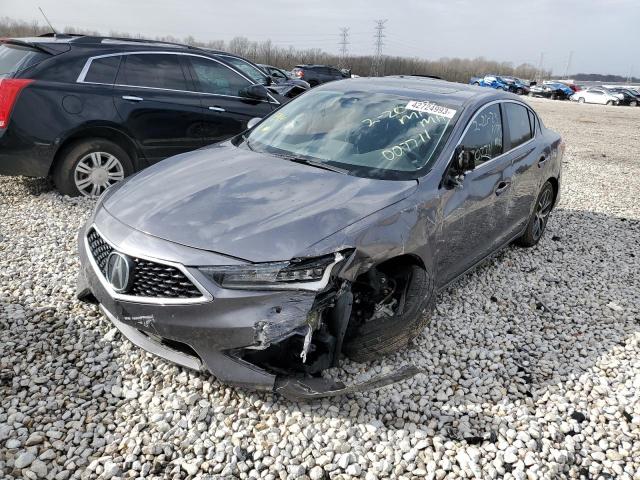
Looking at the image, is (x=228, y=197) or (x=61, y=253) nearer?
(x=228, y=197)

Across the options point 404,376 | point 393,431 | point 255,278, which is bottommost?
point 393,431

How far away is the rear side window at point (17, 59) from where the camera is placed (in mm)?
5527

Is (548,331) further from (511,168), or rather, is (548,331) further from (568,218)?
(568,218)

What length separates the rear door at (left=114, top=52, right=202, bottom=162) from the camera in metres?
6.03

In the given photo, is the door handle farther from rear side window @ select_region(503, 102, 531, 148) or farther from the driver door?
rear side window @ select_region(503, 102, 531, 148)

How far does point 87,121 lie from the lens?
224 inches

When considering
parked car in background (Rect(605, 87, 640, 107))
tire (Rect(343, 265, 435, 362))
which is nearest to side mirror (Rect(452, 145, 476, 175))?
tire (Rect(343, 265, 435, 362))

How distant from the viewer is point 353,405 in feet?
9.54

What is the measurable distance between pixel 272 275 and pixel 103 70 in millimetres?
4547

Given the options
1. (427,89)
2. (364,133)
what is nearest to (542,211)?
(427,89)

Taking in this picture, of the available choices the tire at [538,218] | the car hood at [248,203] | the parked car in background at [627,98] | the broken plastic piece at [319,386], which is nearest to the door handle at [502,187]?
the tire at [538,218]

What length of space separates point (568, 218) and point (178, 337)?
19.8 feet

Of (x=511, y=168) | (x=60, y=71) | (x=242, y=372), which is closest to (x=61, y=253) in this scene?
(x=60, y=71)

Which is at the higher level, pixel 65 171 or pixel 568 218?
pixel 65 171
